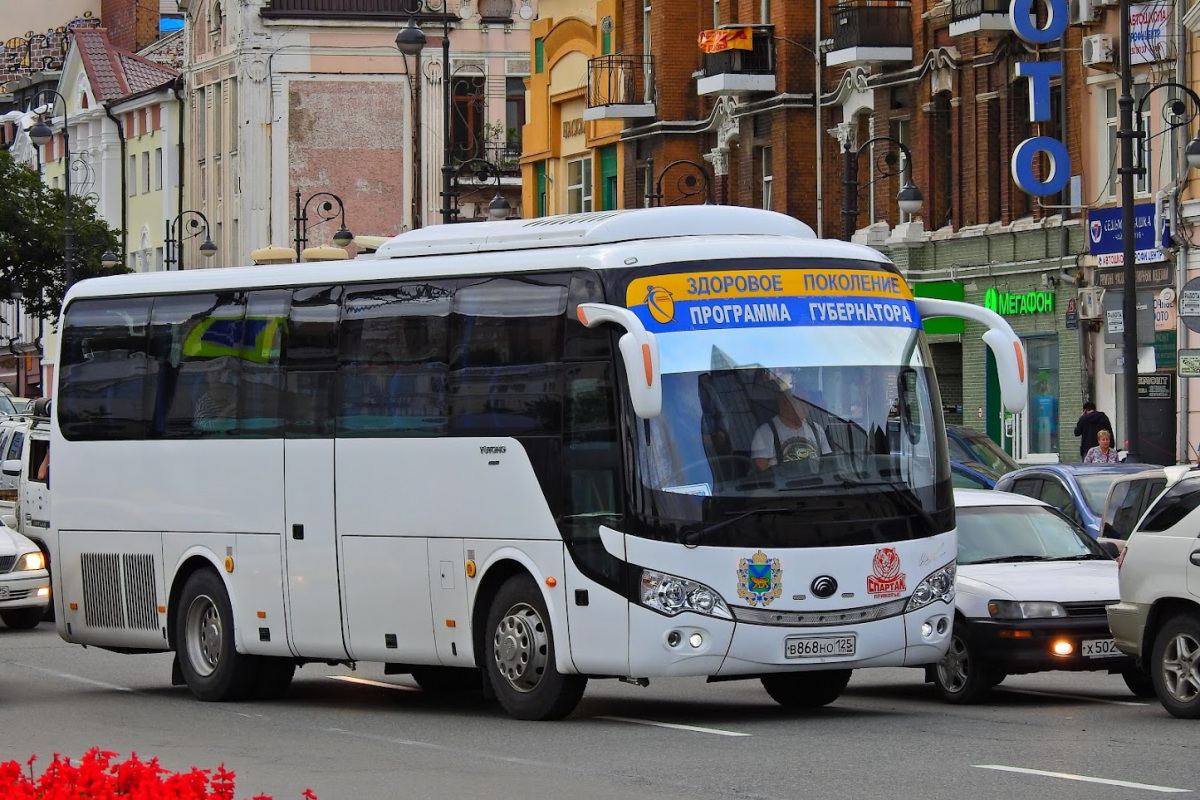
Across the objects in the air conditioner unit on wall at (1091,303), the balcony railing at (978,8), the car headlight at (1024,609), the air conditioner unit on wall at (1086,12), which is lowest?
the car headlight at (1024,609)

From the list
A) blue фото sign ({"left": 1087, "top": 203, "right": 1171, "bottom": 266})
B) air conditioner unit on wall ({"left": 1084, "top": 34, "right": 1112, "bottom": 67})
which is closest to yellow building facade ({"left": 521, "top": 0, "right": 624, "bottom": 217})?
blue фото sign ({"left": 1087, "top": 203, "right": 1171, "bottom": 266})

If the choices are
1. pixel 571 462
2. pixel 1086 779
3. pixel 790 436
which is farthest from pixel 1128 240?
pixel 1086 779

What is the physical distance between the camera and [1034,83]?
41.8m

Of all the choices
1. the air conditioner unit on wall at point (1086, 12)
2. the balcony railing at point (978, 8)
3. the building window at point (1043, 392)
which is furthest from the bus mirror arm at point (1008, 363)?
the balcony railing at point (978, 8)

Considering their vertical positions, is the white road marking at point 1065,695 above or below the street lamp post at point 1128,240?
below

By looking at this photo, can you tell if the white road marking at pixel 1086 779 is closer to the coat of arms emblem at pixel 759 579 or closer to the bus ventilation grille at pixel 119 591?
the coat of arms emblem at pixel 759 579

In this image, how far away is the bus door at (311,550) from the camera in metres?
17.4

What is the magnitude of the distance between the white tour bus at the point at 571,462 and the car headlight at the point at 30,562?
4.76 meters

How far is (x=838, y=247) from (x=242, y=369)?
4534 mm

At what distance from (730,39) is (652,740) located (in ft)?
124

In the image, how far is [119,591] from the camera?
1948 centimetres

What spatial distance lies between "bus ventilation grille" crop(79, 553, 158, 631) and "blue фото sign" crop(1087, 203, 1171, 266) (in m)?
23.6

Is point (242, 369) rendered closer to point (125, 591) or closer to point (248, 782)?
point (125, 591)

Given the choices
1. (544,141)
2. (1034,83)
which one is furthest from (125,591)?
(544,141)
